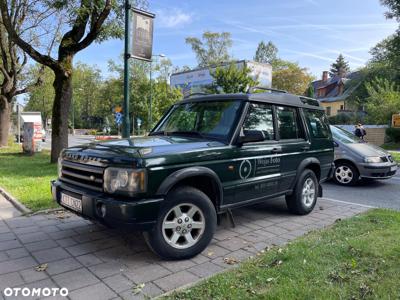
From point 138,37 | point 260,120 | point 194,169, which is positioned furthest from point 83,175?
point 138,37

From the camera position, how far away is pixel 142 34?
26.3 feet

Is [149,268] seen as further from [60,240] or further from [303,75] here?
[303,75]

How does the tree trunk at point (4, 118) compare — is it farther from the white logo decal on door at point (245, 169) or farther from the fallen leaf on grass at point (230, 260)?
the fallen leaf on grass at point (230, 260)

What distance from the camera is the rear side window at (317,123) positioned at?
623cm

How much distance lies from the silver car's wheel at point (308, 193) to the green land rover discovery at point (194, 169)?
18 millimetres

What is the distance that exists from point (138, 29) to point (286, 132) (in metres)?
4.31

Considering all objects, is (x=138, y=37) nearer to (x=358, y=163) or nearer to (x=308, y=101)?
(x=308, y=101)

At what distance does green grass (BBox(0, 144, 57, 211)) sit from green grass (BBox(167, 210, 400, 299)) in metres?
→ 3.95

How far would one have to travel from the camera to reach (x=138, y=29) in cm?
792

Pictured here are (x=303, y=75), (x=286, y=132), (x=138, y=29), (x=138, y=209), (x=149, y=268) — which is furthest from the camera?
(x=303, y=75)

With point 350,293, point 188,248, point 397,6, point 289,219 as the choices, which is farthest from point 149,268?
point 397,6

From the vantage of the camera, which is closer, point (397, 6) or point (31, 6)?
point (31, 6)

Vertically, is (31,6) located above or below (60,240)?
above

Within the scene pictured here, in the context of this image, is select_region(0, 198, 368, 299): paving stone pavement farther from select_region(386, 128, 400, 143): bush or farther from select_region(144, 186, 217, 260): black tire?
select_region(386, 128, 400, 143): bush
